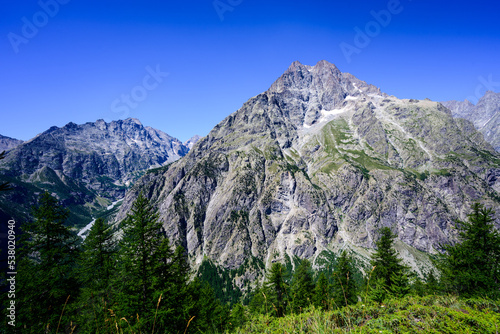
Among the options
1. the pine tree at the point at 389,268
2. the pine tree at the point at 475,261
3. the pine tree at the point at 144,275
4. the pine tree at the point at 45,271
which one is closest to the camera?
the pine tree at the point at 45,271

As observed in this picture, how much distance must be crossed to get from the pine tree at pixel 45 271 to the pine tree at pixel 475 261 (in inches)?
1236

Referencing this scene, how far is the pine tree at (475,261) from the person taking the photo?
17.9m

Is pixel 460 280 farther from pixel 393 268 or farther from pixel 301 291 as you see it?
pixel 301 291

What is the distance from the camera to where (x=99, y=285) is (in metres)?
19.5

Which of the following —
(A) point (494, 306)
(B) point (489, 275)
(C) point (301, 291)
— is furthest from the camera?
(C) point (301, 291)

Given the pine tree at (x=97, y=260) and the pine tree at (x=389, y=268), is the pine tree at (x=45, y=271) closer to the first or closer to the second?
the pine tree at (x=97, y=260)

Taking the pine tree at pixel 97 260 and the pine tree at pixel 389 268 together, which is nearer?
the pine tree at pixel 97 260

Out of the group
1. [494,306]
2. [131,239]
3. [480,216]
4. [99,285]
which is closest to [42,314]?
[99,285]

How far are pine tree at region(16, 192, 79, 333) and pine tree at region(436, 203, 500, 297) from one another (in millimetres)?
31400

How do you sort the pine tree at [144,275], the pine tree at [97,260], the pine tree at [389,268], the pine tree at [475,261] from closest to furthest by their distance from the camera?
the pine tree at [144,275], the pine tree at [475,261], the pine tree at [97,260], the pine tree at [389,268]

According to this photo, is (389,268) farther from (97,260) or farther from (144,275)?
(97,260)

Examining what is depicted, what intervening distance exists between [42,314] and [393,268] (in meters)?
33.1

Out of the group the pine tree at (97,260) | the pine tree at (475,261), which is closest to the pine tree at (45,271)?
the pine tree at (97,260)

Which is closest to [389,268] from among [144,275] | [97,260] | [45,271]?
[144,275]
